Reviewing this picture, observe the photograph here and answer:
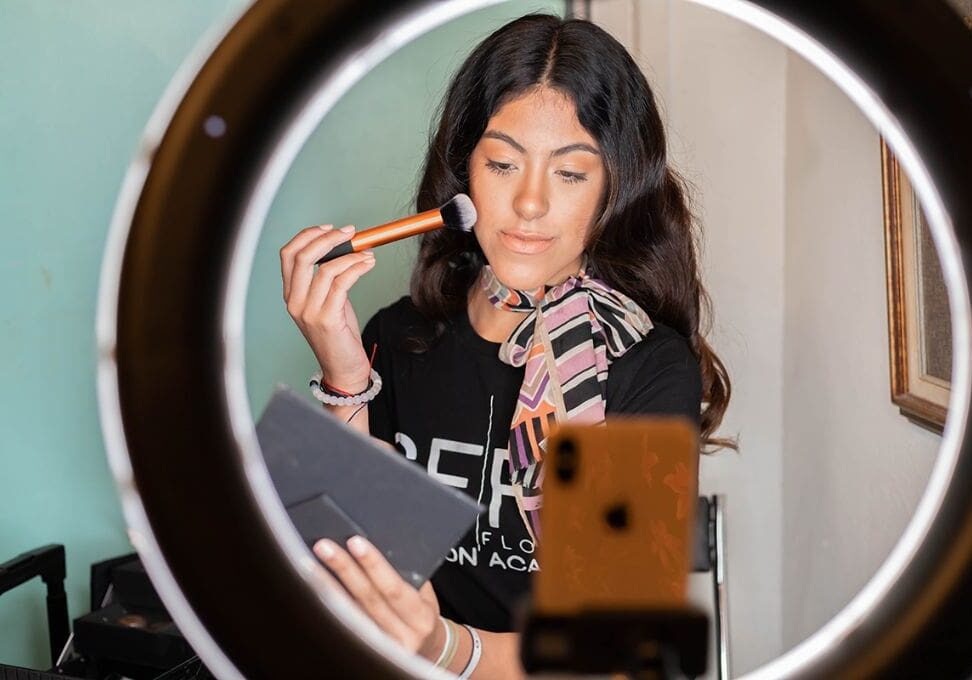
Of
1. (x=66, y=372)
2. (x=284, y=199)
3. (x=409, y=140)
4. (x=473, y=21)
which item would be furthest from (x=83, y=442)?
(x=473, y=21)

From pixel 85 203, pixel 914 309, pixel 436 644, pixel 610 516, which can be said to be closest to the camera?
pixel 610 516

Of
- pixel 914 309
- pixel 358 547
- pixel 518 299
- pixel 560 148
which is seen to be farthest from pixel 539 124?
pixel 914 309

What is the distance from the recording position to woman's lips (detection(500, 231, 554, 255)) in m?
0.56

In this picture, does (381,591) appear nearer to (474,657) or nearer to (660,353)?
(474,657)

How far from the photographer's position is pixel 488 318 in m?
0.75

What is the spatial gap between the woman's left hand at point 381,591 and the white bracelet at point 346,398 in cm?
22

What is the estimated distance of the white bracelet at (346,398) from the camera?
2.11 feet

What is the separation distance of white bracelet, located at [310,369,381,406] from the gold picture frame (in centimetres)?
48

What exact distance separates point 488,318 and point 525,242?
19 cm

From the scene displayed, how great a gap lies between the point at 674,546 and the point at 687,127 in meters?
0.92

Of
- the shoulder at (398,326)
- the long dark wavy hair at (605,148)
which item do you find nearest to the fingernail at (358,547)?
the long dark wavy hair at (605,148)

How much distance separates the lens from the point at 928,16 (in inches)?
13.9

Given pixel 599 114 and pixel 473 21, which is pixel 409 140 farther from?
pixel 599 114

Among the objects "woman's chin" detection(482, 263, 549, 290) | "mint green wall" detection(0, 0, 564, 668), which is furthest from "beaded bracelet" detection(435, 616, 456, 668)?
"mint green wall" detection(0, 0, 564, 668)
